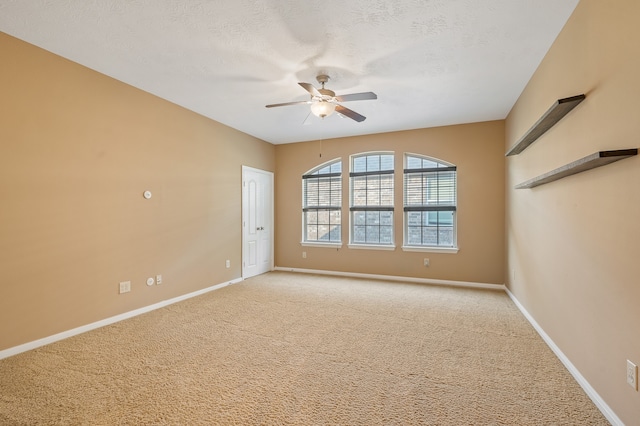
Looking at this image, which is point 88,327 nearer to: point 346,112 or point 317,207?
point 346,112

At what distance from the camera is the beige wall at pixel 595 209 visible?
1.64 meters

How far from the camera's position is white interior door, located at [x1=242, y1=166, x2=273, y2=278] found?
223 inches

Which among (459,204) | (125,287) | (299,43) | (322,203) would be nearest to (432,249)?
(459,204)

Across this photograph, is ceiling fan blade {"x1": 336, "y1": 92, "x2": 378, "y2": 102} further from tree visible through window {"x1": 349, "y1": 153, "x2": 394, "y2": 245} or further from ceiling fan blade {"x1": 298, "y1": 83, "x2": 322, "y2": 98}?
tree visible through window {"x1": 349, "y1": 153, "x2": 394, "y2": 245}

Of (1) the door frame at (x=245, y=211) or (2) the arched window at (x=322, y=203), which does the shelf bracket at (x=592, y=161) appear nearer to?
(2) the arched window at (x=322, y=203)

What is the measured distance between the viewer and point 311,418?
1.83m

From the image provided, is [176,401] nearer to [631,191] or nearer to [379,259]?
[631,191]

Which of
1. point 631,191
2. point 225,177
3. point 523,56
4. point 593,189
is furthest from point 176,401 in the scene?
point 523,56

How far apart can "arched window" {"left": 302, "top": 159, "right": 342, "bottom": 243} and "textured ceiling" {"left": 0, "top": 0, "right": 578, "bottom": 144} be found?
2211mm

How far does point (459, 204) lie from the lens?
518cm

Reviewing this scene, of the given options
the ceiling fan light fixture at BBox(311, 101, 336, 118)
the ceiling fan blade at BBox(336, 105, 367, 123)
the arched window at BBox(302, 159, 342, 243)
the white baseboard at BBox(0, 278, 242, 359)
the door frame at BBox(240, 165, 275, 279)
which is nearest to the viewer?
the white baseboard at BBox(0, 278, 242, 359)

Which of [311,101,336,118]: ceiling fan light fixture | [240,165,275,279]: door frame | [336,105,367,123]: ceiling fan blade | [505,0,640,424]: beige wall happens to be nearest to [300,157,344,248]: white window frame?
[240,165,275,279]: door frame

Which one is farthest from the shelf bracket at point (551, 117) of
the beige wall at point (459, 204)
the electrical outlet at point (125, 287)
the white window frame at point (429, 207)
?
the electrical outlet at point (125, 287)

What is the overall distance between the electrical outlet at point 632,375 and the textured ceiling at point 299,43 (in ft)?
7.85
